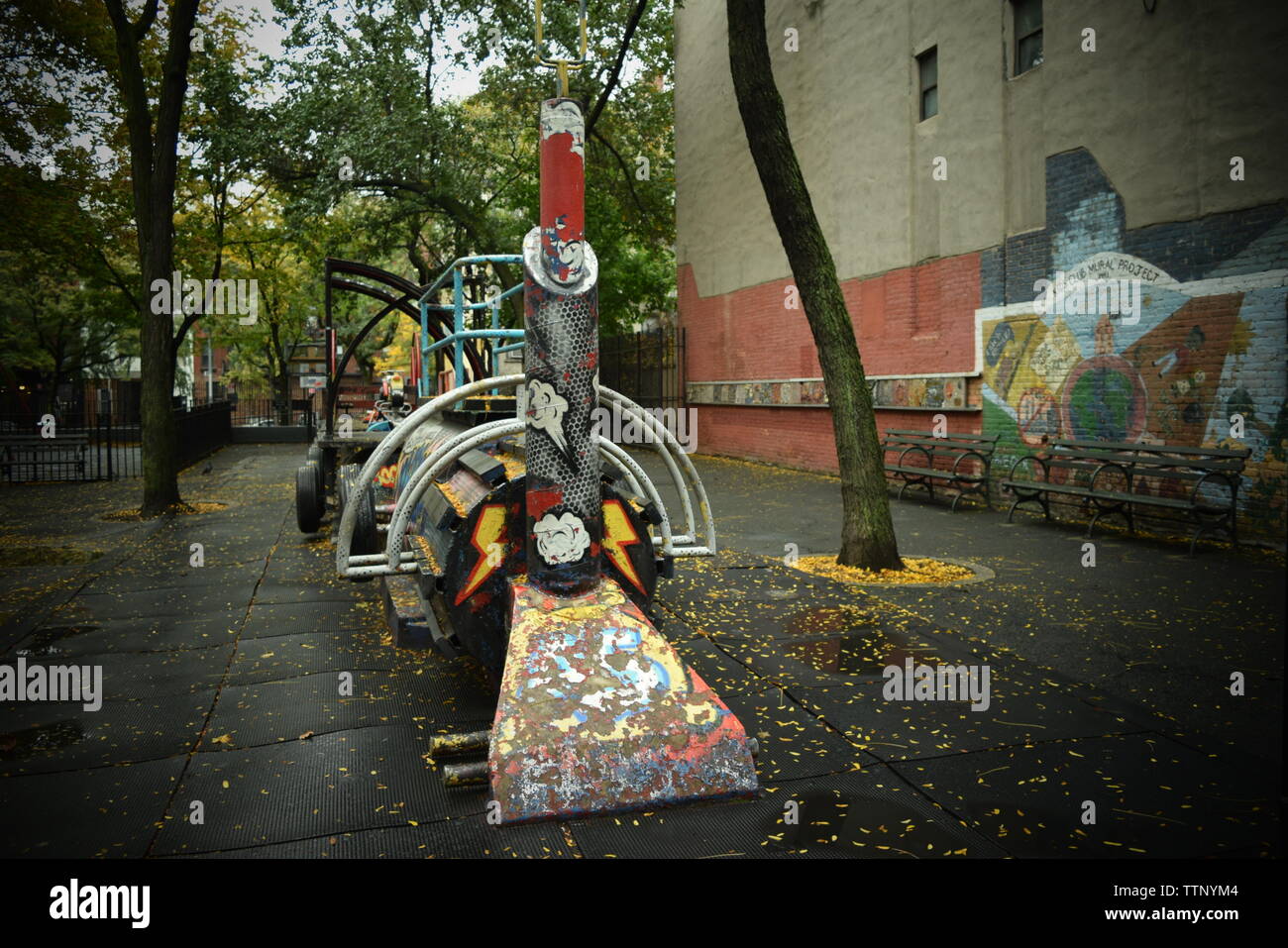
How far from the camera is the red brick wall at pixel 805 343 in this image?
47.4ft

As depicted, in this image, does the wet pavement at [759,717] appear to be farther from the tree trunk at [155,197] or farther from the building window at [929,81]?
the building window at [929,81]

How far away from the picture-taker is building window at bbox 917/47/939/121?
14.9 m

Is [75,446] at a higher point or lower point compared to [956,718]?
higher

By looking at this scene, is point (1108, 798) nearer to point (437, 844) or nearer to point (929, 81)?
point (437, 844)

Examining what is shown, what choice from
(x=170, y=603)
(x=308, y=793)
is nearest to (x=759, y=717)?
(x=308, y=793)

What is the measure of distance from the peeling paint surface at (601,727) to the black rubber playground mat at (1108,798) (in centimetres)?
97

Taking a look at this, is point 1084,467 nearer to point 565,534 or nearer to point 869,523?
point 869,523

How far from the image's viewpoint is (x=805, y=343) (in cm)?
1878

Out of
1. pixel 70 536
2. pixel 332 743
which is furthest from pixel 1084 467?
pixel 70 536

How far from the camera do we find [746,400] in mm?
21172

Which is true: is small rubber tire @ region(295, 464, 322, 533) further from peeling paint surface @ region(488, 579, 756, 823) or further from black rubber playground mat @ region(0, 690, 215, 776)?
peeling paint surface @ region(488, 579, 756, 823)

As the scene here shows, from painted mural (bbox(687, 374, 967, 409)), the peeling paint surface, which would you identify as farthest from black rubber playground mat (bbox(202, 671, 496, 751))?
painted mural (bbox(687, 374, 967, 409))

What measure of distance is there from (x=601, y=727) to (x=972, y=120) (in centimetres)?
1283

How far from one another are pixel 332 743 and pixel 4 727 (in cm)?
181
